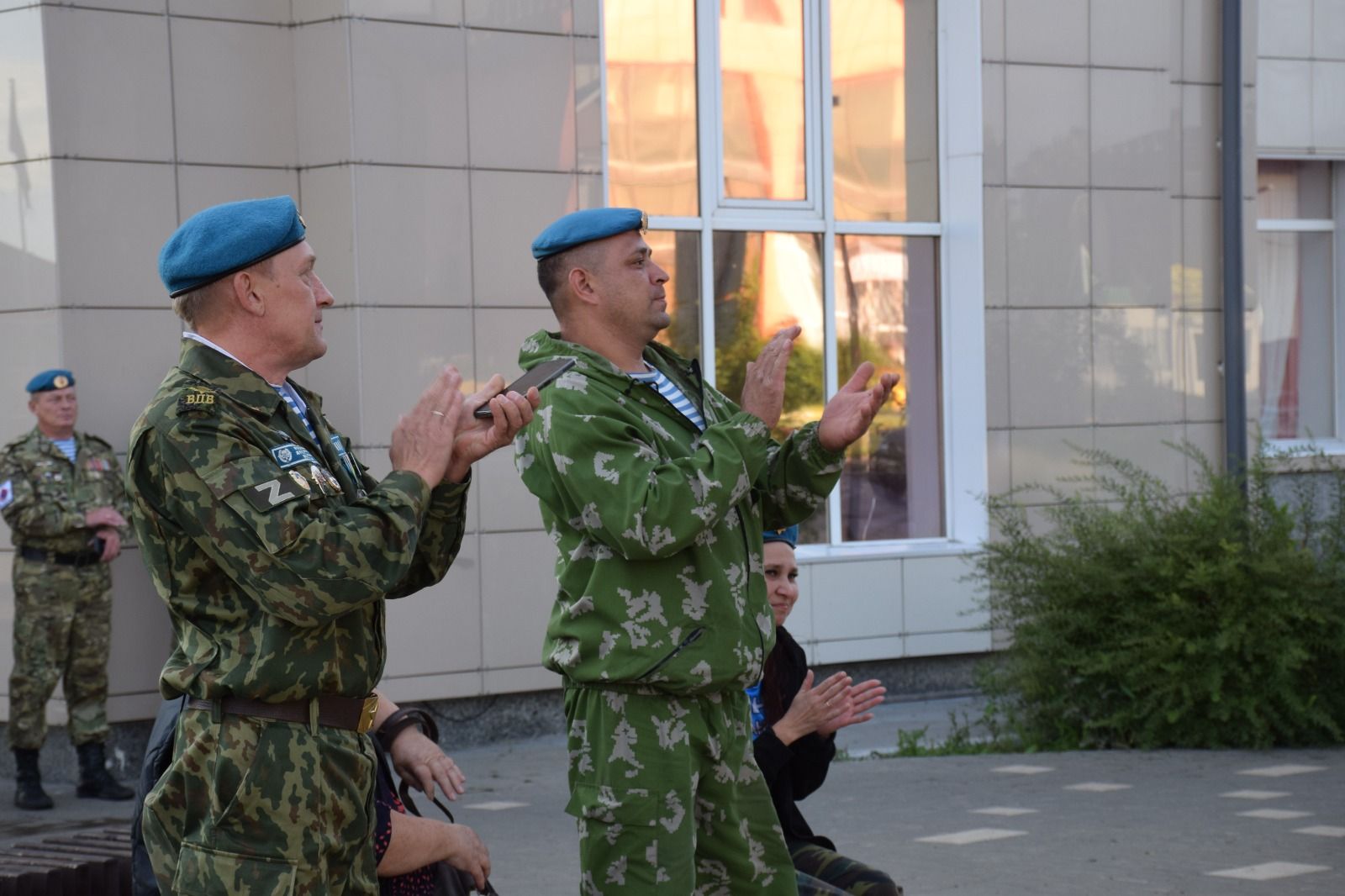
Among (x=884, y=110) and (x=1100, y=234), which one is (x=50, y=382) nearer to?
(x=884, y=110)

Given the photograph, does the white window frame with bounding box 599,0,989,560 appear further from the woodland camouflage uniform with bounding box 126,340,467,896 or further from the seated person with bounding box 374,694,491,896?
the woodland camouflage uniform with bounding box 126,340,467,896

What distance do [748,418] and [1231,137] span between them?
952cm

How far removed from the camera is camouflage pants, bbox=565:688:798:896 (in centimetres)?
378

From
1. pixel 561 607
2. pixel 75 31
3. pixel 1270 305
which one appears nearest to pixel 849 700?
pixel 561 607

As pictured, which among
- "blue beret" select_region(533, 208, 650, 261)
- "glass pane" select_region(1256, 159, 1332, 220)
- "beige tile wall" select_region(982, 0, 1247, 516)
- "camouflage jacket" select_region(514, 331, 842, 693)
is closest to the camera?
"camouflage jacket" select_region(514, 331, 842, 693)

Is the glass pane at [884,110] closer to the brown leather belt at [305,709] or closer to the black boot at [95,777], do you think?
the black boot at [95,777]

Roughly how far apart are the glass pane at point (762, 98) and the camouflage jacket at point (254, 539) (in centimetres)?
833

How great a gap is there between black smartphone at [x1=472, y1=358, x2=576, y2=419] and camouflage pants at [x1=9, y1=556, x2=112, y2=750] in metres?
5.83

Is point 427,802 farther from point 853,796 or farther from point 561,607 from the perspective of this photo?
point 561,607

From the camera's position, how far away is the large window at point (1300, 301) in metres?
14.2

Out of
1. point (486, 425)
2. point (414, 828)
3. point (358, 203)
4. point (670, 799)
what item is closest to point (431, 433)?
point (486, 425)

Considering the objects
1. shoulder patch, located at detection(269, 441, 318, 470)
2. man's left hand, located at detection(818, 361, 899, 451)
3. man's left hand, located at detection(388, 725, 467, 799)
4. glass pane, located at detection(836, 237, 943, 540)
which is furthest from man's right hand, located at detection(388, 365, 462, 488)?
glass pane, located at detection(836, 237, 943, 540)

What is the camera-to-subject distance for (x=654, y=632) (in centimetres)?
383

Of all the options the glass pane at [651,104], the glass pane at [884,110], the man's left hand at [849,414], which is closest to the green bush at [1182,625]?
the glass pane at [884,110]
